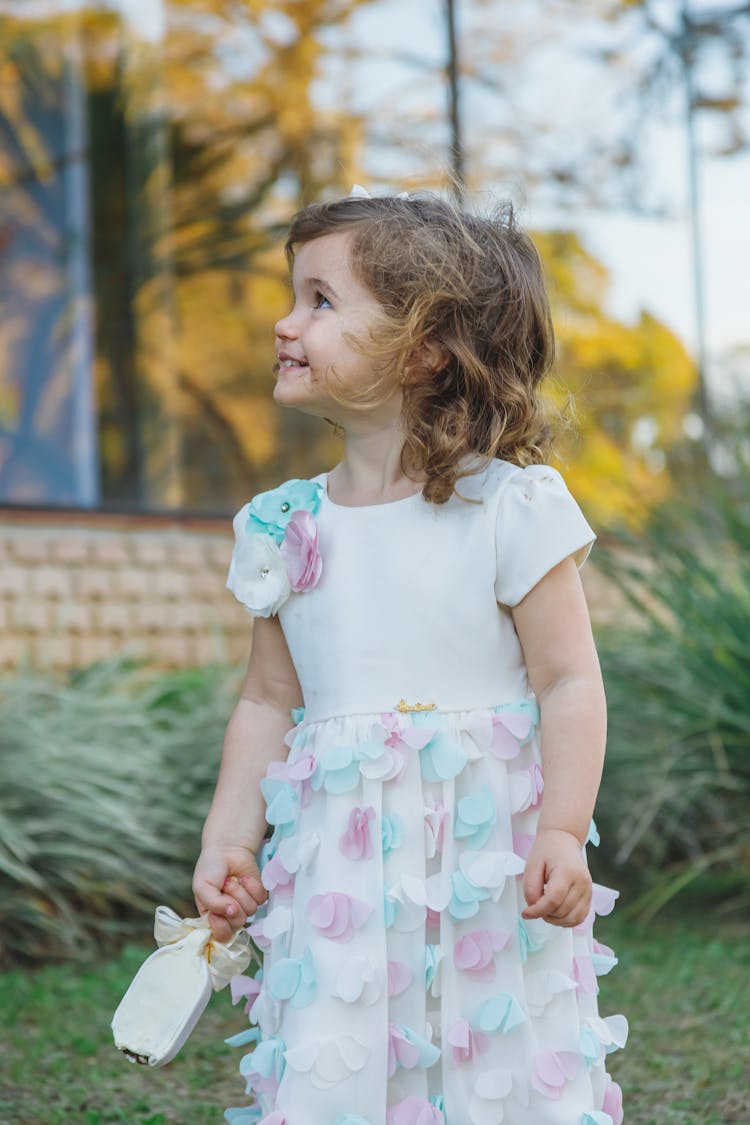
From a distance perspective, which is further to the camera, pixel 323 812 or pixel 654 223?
pixel 654 223

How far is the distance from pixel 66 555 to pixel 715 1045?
3.56m

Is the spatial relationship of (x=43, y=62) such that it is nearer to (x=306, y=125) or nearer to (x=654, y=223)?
(x=306, y=125)

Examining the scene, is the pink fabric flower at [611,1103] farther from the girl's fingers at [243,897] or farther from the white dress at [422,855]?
the girl's fingers at [243,897]

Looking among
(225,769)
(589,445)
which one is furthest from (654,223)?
(225,769)

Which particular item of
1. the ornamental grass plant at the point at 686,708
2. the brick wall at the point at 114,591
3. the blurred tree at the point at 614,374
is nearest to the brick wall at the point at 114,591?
the brick wall at the point at 114,591

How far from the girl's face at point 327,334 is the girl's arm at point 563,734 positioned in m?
0.34

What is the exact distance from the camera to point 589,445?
8.45 meters

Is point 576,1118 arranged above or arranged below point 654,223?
below

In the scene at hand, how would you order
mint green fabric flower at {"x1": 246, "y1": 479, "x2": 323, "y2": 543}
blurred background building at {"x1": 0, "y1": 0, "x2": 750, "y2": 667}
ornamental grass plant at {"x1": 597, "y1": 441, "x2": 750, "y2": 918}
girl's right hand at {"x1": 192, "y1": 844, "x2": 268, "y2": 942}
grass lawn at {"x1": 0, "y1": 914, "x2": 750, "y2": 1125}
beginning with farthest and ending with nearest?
blurred background building at {"x1": 0, "y1": 0, "x2": 750, "y2": 667} < ornamental grass plant at {"x1": 597, "y1": 441, "x2": 750, "y2": 918} < grass lawn at {"x1": 0, "y1": 914, "x2": 750, "y2": 1125} < mint green fabric flower at {"x1": 246, "y1": 479, "x2": 323, "y2": 543} < girl's right hand at {"x1": 192, "y1": 844, "x2": 268, "y2": 942}

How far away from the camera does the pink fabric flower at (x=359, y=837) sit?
174 cm

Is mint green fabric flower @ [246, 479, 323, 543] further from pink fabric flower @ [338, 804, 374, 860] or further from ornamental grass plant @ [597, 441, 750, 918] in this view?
ornamental grass plant @ [597, 441, 750, 918]

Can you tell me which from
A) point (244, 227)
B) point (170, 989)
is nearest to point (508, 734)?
point (170, 989)

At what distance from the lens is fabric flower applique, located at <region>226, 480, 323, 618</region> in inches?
74.5

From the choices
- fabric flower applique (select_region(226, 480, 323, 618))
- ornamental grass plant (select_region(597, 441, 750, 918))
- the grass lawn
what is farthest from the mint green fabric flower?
ornamental grass plant (select_region(597, 441, 750, 918))
